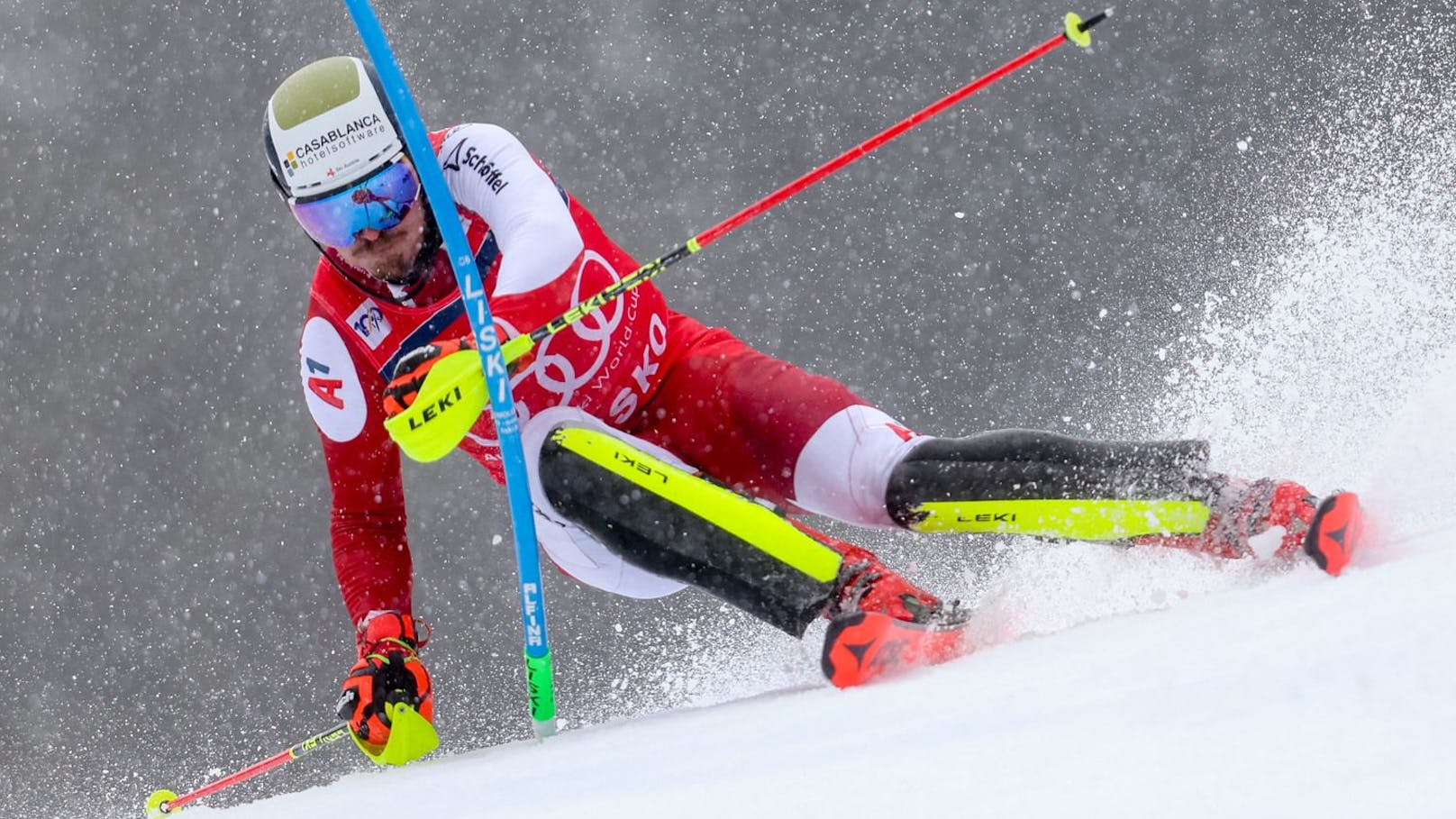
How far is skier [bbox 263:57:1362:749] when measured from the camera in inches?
69.3

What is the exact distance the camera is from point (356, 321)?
7.18ft

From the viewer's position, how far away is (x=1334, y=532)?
1.54 metres

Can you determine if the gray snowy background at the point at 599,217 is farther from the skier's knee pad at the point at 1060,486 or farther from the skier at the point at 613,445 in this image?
the skier's knee pad at the point at 1060,486

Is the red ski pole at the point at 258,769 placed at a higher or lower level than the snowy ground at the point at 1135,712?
lower

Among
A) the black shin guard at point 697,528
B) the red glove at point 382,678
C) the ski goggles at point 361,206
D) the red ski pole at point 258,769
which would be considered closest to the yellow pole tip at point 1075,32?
the black shin guard at point 697,528

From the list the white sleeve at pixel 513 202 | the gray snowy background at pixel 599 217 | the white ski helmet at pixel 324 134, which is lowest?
the gray snowy background at pixel 599 217

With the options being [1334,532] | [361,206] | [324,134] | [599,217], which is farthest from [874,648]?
[599,217]

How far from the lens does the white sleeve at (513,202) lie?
1.92m

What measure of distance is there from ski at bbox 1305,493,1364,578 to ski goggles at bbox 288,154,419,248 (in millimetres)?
1380

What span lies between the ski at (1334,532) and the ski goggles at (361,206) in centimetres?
138

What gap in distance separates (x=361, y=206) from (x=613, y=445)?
0.61 metres

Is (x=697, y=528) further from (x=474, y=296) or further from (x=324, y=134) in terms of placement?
(x=324, y=134)

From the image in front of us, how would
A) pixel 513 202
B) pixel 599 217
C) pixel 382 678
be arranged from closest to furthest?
1. pixel 513 202
2. pixel 382 678
3. pixel 599 217

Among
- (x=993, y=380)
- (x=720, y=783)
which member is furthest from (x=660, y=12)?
(x=720, y=783)
